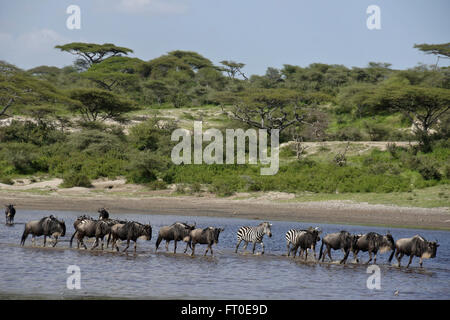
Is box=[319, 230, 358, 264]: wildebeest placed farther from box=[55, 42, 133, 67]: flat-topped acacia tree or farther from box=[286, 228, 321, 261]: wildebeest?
box=[55, 42, 133, 67]: flat-topped acacia tree

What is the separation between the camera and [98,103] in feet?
190

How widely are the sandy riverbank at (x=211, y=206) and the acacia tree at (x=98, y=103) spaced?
19529 mm

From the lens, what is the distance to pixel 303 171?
40.2m

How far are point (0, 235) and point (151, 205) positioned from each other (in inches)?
476

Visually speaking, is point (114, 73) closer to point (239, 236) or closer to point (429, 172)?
point (429, 172)

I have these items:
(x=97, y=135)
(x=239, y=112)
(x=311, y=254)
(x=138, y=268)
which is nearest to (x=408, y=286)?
(x=311, y=254)

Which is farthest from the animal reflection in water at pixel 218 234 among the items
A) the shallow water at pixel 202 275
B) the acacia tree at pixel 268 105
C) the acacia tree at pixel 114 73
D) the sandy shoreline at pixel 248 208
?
the acacia tree at pixel 114 73

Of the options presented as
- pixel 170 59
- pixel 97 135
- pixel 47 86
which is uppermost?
pixel 170 59

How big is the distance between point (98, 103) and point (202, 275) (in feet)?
144

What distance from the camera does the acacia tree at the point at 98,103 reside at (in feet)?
186

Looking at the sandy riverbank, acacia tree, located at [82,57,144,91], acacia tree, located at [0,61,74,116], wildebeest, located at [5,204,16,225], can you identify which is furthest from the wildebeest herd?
acacia tree, located at [82,57,144,91]

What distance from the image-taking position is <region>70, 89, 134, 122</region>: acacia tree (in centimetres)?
5677

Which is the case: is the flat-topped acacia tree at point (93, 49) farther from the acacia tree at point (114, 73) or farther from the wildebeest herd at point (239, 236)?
the wildebeest herd at point (239, 236)
